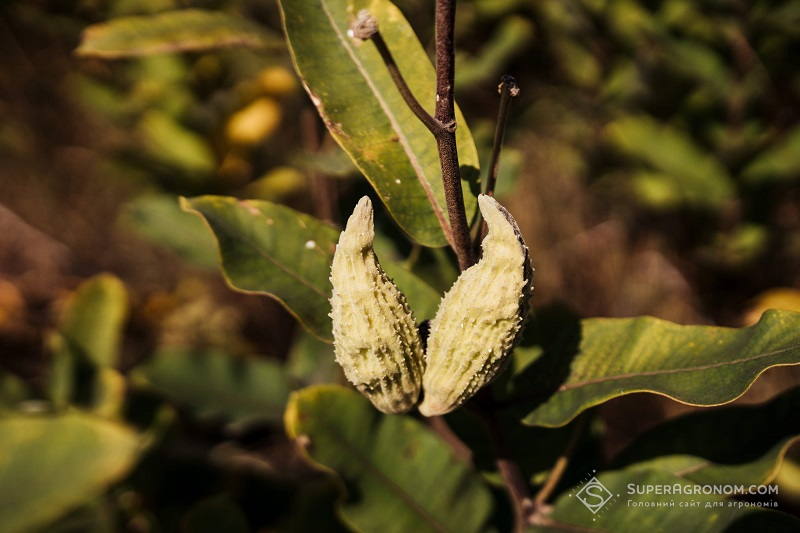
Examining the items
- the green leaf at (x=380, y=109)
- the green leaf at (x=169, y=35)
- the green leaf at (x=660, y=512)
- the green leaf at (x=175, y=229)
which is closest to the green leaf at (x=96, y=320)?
the green leaf at (x=175, y=229)

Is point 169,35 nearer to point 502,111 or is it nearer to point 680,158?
point 502,111

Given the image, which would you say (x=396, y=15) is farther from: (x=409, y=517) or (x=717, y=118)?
(x=717, y=118)

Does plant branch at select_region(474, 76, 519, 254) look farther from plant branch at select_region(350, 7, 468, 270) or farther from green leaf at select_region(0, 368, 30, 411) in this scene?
green leaf at select_region(0, 368, 30, 411)

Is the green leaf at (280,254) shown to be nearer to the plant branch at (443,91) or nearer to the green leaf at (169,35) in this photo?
the plant branch at (443,91)

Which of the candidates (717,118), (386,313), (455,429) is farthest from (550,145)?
(386,313)

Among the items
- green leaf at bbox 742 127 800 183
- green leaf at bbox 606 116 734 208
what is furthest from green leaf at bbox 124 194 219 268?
green leaf at bbox 742 127 800 183

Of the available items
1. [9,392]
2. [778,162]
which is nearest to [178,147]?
[9,392]
